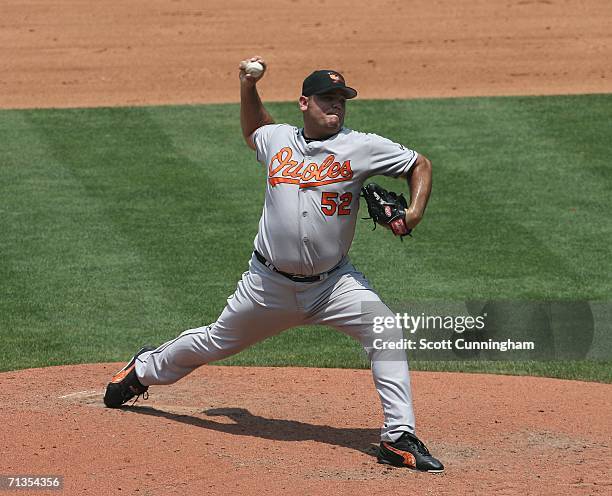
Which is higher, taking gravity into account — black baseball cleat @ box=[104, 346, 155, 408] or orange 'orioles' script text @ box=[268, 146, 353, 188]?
orange 'orioles' script text @ box=[268, 146, 353, 188]

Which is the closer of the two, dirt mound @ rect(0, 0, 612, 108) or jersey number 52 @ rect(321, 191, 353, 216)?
jersey number 52 @ rect(321, 191, 353, 216)

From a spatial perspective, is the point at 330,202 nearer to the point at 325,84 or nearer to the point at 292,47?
the point at 325,84

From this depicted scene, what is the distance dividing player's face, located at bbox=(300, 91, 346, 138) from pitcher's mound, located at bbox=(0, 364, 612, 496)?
60.3 inches

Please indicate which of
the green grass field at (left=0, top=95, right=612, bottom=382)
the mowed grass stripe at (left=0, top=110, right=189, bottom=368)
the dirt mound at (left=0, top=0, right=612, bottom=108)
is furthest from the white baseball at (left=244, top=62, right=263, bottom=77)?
the dirt mound at (left=0, top=0, right=612, bottom=108)

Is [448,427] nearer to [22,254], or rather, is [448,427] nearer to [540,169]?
[22,254]

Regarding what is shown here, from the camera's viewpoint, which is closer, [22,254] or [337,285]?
[337,285]

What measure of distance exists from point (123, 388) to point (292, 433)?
0.94 metres

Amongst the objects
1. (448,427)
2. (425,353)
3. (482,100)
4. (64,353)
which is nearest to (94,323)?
(64,353)

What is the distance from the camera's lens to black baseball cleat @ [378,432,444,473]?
6.02m

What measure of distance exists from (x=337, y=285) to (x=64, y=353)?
278 cm

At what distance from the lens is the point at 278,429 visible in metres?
6.73

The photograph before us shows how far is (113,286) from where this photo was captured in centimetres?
962

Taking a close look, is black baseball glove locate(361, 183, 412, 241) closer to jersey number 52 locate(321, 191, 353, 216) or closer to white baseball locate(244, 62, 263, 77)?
jersey number 52 locate(321, 191, 353, 216)

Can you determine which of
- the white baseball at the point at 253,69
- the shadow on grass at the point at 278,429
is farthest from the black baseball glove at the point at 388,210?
the shadow on grass at the point at 278,429
